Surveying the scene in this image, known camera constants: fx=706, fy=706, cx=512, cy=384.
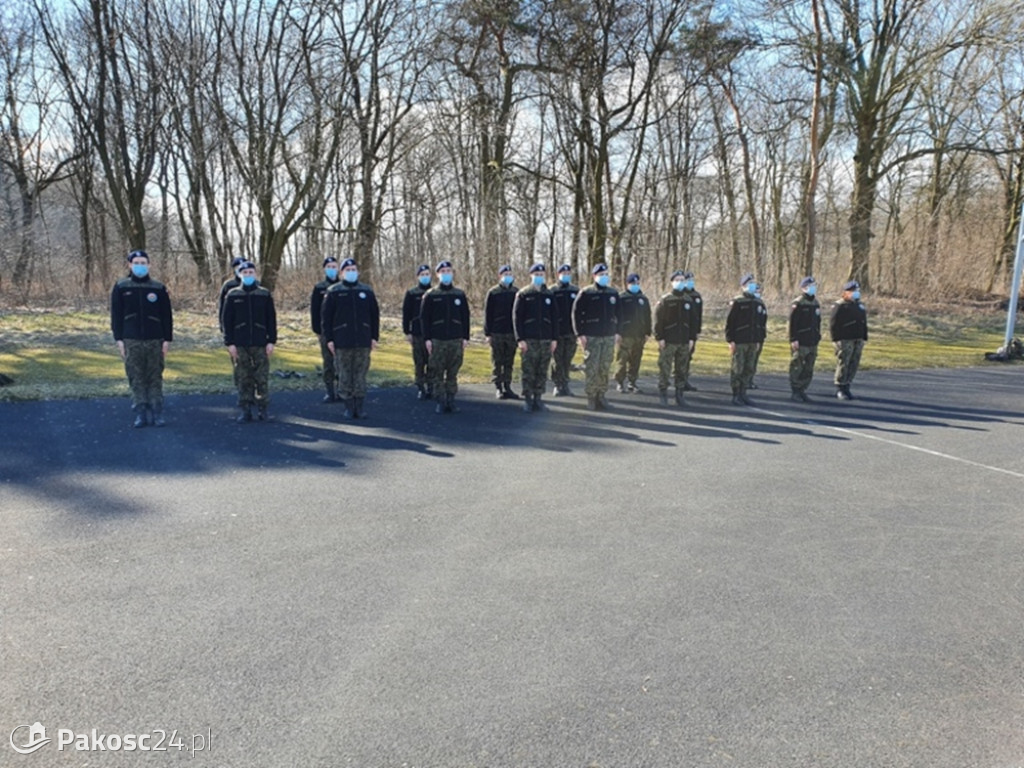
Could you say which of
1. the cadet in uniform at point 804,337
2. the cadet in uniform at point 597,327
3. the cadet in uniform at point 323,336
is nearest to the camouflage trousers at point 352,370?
the cadet in uniform at point 323,336

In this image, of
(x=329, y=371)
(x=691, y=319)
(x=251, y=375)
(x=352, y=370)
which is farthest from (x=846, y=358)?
(x=251, y=375)

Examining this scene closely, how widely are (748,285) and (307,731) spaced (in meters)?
10.9

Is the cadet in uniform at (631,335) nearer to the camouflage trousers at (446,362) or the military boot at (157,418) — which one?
the camouflage trousers at (446,362)

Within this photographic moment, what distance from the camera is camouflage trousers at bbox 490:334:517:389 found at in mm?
11836

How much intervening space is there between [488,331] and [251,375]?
4065mm

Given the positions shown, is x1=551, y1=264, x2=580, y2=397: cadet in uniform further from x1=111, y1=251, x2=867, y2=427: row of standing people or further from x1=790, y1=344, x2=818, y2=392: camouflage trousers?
x1=790, y1=344, x2=818, y2=392: camouflage trousers

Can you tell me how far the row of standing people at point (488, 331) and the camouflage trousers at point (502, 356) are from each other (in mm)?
18

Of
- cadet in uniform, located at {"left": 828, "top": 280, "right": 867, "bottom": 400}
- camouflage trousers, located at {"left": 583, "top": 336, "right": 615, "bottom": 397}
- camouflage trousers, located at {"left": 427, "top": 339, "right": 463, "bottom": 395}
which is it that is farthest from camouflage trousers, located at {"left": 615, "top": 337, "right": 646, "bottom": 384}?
camouflage trousers, located at {"left": 427, "top": 339, "right": 463, "bottom": 395}

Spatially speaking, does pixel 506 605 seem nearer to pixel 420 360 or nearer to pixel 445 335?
pixel 445 335

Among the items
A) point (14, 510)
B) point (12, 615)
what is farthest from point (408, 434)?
point (12, 615)

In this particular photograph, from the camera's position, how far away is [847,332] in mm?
12328

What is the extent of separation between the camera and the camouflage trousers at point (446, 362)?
1038 centimetres

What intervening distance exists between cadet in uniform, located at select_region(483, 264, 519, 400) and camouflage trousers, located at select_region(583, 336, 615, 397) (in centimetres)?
155

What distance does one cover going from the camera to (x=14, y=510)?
18.5 feet
